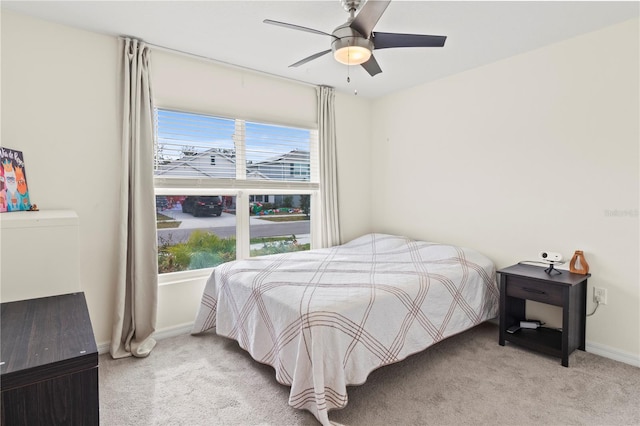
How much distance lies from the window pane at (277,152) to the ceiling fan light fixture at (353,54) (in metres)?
1.54

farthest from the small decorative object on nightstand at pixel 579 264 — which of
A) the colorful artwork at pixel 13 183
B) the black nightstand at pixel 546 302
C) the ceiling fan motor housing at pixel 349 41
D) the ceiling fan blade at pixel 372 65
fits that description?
the colorful artwork at pixel 13 183

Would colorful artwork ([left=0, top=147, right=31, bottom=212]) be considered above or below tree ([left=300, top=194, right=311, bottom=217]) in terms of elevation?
above

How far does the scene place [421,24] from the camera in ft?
7.95

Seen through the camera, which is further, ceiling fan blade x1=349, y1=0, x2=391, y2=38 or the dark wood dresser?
ceiling fan blade x1=349, y1=0, x2=391, y2=38

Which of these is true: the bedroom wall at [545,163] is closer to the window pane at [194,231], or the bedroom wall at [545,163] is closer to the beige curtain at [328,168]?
the beige curtain at [328,168]

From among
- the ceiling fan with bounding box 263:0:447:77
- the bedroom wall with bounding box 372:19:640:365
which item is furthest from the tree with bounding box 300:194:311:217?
the ceiling fan with bounding box 263:0:447:77

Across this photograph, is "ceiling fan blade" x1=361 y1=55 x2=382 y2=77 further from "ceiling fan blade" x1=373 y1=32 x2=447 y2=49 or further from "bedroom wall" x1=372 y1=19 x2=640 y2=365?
"bedroom wall" x1=372 y1=19 x2=640 y2=365

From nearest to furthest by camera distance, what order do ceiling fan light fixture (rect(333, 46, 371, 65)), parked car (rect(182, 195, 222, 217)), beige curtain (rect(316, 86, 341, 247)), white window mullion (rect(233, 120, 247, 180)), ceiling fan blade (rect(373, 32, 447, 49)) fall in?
ceiling fan blade (rect(373, 32, 447, 49)) < ceiling fan light fixture (rect(333, 46, 371, 65)) < parked car (rect(182, 195, 222, 217)) < white window mullion (rect(233, 120, 247, 180)) < beige curtain (rect(316, 86, 341, 247))

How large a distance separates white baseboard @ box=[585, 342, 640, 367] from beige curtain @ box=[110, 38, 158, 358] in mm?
3358

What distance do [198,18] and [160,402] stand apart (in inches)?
96.5

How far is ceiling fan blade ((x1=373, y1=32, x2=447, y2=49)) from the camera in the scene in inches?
78.3

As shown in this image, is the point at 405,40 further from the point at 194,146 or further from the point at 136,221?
the point at 136,221

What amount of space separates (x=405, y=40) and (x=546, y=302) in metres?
2.08

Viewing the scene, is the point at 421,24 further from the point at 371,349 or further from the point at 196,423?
the point at 196,423
